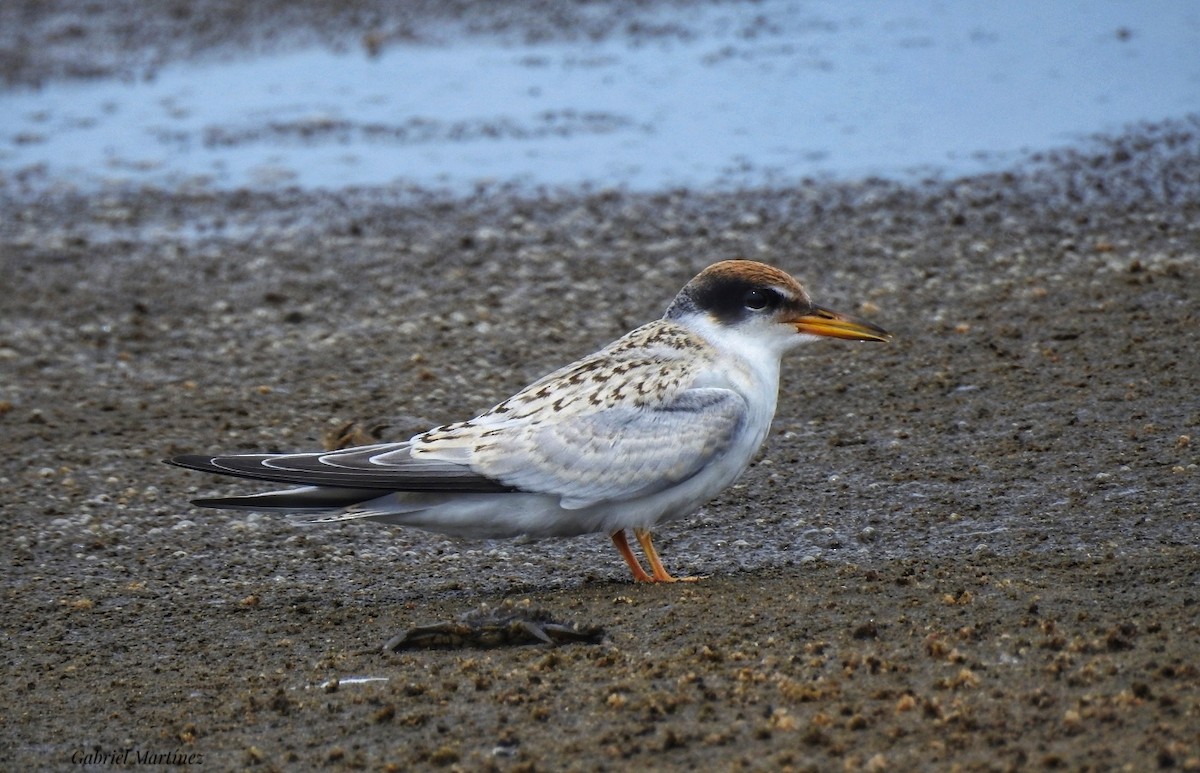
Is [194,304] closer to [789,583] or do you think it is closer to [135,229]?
[135,229]

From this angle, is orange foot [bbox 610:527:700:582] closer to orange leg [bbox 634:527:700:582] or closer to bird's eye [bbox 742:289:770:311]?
orange leg [bbox 634:527:700:582]

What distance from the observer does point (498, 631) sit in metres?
5.20

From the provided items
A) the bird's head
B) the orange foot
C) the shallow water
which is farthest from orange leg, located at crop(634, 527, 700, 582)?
the shallow water

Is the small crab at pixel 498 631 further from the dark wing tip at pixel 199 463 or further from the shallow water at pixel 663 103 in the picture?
the shallow water at pixel 663 103

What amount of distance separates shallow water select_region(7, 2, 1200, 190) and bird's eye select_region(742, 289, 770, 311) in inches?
212

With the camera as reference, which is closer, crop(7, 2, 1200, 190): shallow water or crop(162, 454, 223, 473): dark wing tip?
crop(162, 454, 223, 473): dark wing tip

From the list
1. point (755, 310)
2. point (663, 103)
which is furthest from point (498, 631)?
point (663, 103)

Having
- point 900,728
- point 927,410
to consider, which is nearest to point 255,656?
point 900,728

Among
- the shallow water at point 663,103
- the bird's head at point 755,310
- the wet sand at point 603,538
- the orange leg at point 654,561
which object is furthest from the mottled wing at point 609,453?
the shallow water at point 663,103

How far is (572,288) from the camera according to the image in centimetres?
988

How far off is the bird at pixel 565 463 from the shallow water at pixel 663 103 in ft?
18.8

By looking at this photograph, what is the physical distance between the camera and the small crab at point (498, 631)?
5141 millimetres

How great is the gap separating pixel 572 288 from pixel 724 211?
1598 millimetres

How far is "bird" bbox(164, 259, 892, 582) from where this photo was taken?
5.81 meters
